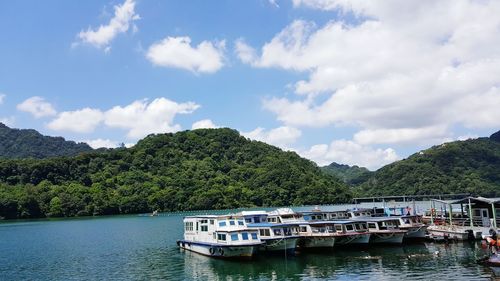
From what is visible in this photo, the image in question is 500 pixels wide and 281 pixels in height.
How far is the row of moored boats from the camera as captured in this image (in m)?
55.9

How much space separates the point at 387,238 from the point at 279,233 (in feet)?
54.5

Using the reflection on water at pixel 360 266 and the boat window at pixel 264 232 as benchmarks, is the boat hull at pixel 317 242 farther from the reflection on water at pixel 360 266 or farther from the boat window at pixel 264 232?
the boat window at pixel 264 232

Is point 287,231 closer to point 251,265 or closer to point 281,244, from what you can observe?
point 281,244

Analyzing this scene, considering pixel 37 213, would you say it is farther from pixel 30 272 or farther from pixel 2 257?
pixel 30 272

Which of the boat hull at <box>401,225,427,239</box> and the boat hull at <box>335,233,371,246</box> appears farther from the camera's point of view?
the boat hull at <box>401,225,427,239</box>

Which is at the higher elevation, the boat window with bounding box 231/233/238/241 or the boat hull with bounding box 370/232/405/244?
the boat window with bounding box 231/233/238/241

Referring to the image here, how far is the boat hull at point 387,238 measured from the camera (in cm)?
6362

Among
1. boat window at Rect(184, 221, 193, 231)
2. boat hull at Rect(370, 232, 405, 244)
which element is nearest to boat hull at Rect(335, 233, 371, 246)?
boat hull at Rect(370, 232, 405, 244)

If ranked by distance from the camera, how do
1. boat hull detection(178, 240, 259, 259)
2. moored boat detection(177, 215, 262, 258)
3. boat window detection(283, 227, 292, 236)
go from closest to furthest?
boat hull detection(178, 240, 259, 259) → moored boat detection(177, 215, 262, 258) → boat window detection(283, 227, 292, 236)

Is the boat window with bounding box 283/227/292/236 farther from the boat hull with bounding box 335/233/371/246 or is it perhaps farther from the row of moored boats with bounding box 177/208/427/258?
the boat hull with bounding box 335/233/371/246

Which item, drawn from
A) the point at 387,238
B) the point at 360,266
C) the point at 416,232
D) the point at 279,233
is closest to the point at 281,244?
the point at 279,233

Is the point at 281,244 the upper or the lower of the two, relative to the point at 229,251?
upper

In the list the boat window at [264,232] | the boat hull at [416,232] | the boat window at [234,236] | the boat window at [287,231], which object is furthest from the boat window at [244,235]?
the boat hull at [416,232]

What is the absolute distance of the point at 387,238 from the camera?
64.0 m
